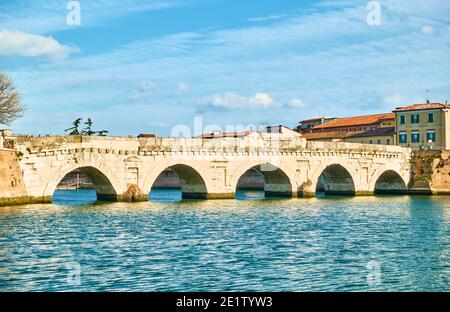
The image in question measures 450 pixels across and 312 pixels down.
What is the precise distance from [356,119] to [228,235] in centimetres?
7588

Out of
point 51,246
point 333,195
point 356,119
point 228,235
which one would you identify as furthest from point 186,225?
point 356,119

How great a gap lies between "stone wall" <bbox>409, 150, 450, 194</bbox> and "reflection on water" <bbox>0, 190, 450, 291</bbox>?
28458 mm

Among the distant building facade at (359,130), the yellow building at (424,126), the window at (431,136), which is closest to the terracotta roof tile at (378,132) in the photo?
the distant building facade at (359,130)

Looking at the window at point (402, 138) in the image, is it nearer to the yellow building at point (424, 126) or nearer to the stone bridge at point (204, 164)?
the yellow building at point (424, 126)

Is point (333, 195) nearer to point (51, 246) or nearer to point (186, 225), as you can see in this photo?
point (186, 225)

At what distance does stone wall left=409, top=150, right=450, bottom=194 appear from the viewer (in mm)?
72312

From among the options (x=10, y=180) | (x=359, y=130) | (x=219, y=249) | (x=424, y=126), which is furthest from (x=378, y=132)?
(x=219, y=249)

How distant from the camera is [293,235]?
3275 centimetres

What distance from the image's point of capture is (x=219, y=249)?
27875mm

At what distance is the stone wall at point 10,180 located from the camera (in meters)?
43.7

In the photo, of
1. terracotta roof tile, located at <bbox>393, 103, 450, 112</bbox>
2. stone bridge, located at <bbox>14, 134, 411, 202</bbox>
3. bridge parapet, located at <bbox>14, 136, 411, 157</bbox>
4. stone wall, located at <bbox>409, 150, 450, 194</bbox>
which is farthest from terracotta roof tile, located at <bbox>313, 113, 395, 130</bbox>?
bridge parapet, located at <bbox>14, 136, 411, 157</bbox>

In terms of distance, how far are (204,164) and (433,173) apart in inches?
1097

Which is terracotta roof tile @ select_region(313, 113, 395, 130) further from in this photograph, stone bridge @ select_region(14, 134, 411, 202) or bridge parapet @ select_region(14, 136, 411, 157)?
bridge parapet @ select_region(14, 136, 411, 157)

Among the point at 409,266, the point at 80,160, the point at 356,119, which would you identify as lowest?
the point at 409,266
